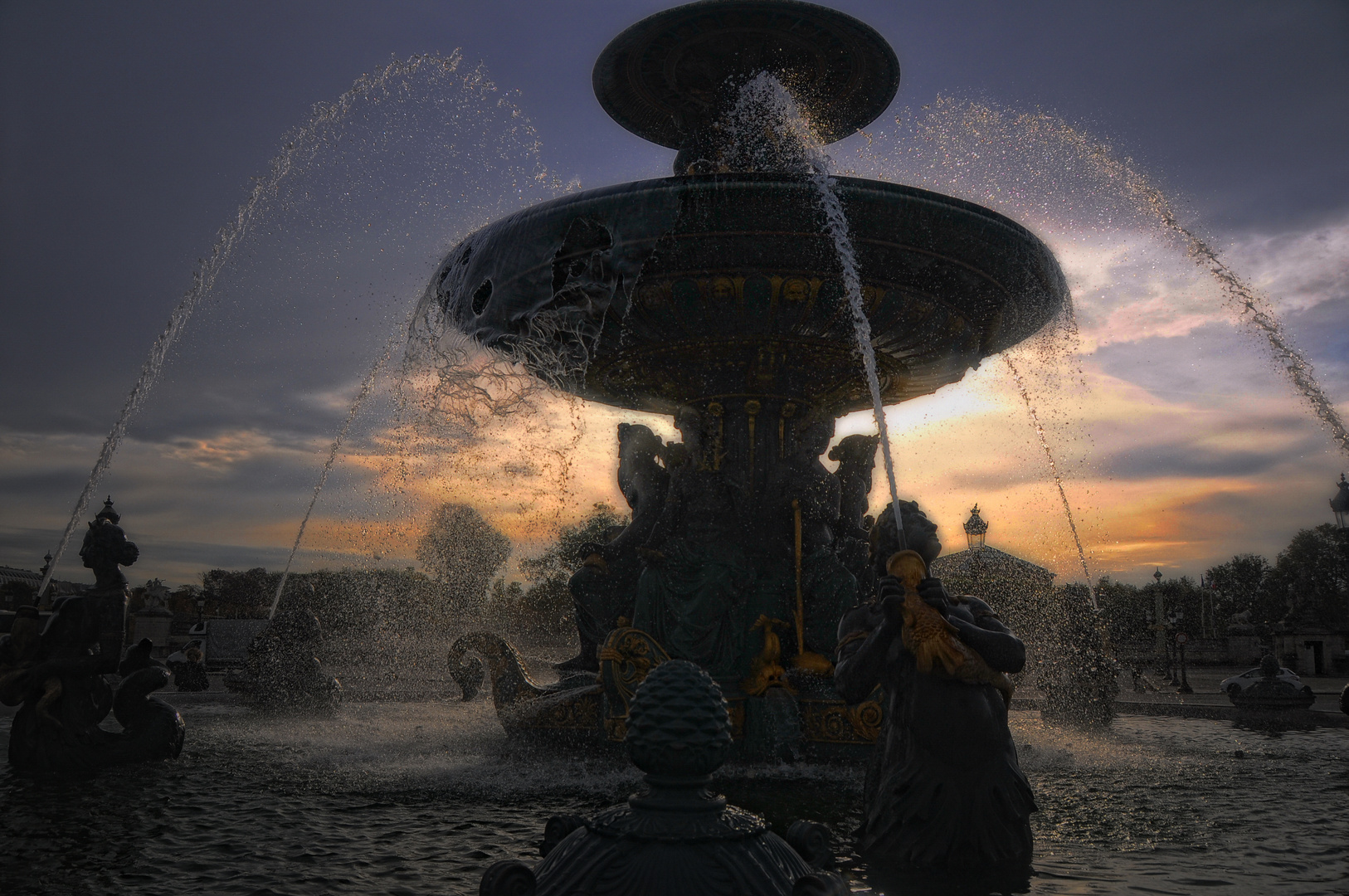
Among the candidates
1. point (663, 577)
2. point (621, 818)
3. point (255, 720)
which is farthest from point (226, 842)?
point (255, 720)

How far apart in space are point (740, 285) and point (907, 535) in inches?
164

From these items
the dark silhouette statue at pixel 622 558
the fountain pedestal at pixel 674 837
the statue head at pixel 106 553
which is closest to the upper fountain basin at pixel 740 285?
the dark silhouette statue at pixel 622 558

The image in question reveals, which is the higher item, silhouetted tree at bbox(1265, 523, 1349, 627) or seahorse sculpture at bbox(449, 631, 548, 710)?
silhouetted tree at bbox(1265, 523, 1349, 627)

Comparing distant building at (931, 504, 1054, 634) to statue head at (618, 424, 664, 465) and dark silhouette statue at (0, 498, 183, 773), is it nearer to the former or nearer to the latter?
statue head at (618, 424, 664, 465)

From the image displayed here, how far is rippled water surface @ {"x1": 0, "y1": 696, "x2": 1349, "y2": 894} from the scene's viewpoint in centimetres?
371

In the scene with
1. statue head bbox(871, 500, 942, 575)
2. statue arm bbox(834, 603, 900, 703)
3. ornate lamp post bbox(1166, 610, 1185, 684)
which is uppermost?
statue head bbox(871, 500, 942, 575)

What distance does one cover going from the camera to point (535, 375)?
9055 mm

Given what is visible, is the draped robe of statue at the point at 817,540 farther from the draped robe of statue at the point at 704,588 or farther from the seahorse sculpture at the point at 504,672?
the seahorse sculpture at the point at 504,672

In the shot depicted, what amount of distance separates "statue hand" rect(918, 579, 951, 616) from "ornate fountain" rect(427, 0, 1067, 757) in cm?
384

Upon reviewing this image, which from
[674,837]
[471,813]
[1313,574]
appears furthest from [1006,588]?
[1313,574]

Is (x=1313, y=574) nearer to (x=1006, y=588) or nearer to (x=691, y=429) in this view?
(x=1006, y=588)

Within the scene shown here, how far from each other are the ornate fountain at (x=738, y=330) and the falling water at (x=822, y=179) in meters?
0.09

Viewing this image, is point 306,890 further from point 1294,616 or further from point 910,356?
point 1294,616

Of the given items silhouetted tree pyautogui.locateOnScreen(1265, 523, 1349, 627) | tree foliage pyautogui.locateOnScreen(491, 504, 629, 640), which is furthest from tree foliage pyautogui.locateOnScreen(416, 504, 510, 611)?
silhouetted tree pyautogui.locateOnScreen(1265, 523, 1349, 627)
